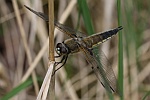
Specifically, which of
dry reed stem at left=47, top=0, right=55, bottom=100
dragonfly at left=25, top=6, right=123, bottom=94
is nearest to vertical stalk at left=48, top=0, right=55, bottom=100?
dry reed stem at left=47, top=0, right=55, bottom=100

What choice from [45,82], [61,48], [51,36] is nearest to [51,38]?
[51,36]

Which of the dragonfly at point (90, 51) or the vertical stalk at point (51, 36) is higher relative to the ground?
the vertical stalk at point (51, 36)

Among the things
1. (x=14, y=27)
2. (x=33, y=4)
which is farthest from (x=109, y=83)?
(x=14, y=27)

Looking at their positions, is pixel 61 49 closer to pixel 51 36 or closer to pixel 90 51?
pixel 90 51

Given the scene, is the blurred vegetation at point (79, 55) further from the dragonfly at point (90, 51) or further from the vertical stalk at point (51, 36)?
the vertical stalk at point (51, 36)

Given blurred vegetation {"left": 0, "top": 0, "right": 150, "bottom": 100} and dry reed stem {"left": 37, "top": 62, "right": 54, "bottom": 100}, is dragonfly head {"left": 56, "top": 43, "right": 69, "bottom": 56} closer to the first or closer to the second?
dry reed stem {"left": 37, "top": 62, "right": 54, "bottom": 100}

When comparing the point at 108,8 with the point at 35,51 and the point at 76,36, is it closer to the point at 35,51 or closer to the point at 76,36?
the point at 35,51

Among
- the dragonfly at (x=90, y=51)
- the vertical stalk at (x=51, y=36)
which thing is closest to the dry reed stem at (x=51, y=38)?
the vertical stalk at (x=51, y=36)
